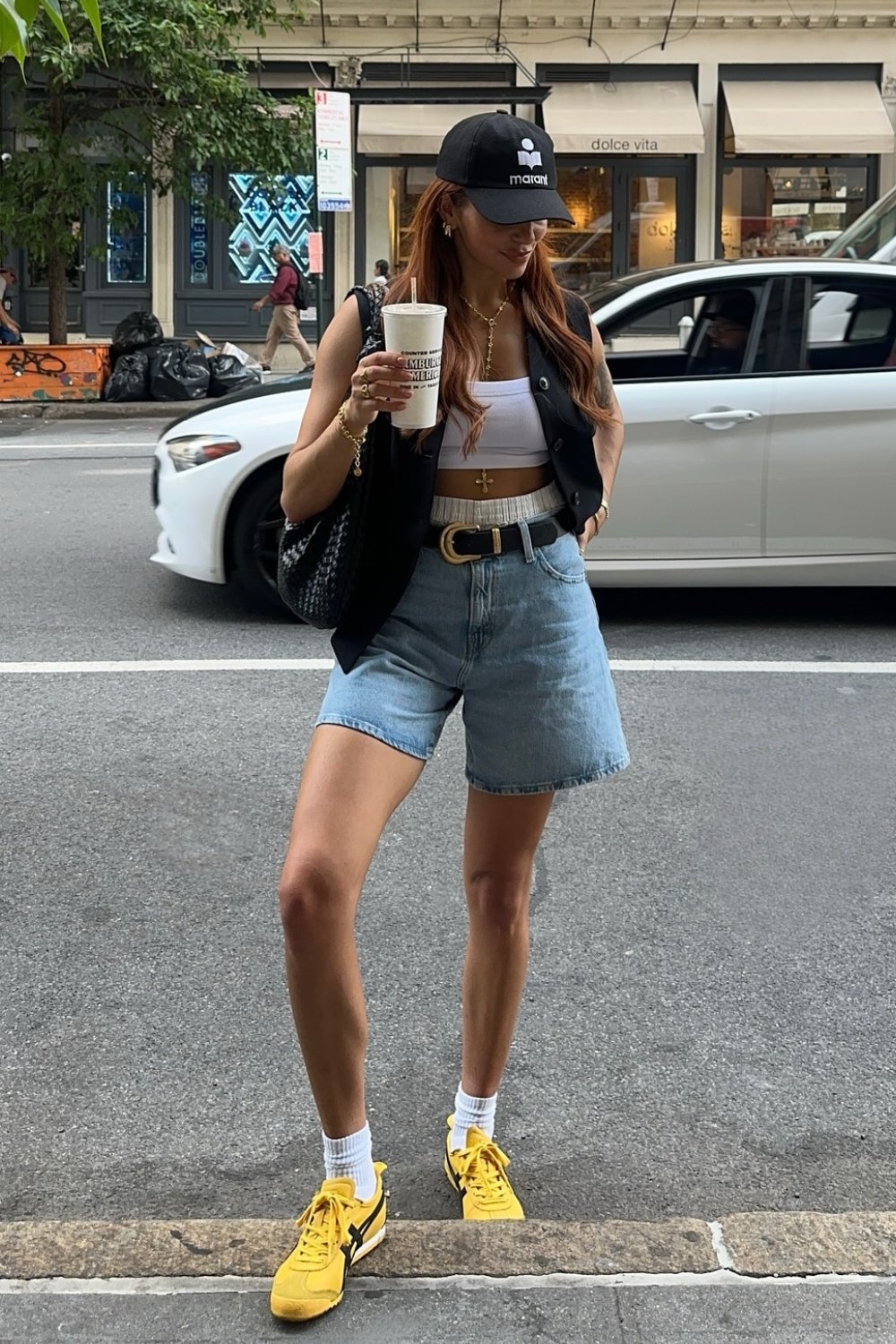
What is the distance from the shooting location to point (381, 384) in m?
2.33

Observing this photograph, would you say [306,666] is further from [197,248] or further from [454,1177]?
[197,248]

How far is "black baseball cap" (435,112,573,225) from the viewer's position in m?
2.52

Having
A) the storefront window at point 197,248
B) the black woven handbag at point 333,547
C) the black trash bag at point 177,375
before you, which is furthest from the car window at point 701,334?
the storefront window at point 197,248

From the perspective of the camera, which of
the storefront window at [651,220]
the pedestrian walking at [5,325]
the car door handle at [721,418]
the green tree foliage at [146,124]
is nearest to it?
the car door handle at [721,418]

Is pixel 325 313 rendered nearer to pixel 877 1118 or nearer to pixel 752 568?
pixel 752 568

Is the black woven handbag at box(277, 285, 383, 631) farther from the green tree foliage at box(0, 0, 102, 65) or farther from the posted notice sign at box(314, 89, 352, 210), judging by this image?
the posted notice sign at box(314, 89, 352, 210)

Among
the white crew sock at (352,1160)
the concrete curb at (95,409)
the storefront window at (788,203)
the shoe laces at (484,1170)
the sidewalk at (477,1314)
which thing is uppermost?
the storefront window at (788,203)

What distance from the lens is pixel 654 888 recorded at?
452 cm

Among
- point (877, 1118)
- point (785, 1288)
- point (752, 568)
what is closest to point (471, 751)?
point (785, 1288)

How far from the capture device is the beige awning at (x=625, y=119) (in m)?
23.4

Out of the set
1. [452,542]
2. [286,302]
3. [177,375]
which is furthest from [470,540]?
[286,302]

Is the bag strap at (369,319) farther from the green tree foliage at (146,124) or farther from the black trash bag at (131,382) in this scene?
the black trash bag at (131,382)

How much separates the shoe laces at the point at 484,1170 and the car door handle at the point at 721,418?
4.61 meters

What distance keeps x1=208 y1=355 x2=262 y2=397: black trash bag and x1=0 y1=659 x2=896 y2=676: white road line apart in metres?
12.2
